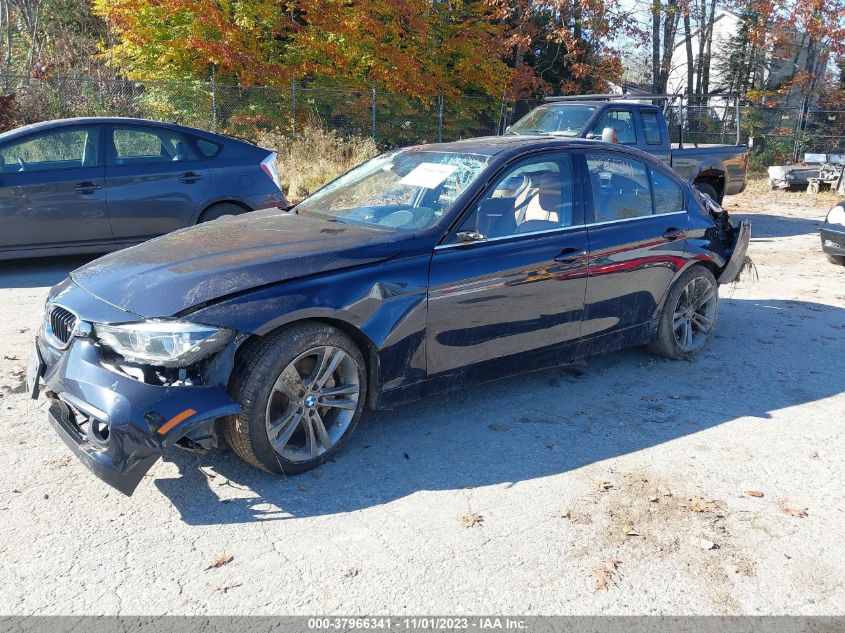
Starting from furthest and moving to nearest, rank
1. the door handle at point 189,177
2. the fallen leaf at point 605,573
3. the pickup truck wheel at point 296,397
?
the door handle at point 189,177 < the pickup truck wheel at point 296,397 < the fallen leaf at point 605,573

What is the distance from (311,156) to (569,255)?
1169cm

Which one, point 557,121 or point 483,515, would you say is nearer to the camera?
point 483,515

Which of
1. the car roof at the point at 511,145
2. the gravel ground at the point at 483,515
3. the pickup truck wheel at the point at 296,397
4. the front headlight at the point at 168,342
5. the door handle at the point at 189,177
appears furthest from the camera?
the door handle at the point at 189,177

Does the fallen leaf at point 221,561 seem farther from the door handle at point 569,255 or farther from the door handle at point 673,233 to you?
the door handle at point 673,233

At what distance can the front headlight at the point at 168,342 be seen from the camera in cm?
343

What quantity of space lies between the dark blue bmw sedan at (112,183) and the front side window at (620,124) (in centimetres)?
477

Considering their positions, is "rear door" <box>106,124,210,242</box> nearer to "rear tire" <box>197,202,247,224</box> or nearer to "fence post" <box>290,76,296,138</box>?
"rear tire" <box>197,202,247,224</box>

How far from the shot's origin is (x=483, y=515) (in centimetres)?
360

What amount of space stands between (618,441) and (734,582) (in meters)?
1.36

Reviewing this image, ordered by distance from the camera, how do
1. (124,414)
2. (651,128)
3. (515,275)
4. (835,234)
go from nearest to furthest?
(124,414)
(515,275)
(835,234)
(651,128)

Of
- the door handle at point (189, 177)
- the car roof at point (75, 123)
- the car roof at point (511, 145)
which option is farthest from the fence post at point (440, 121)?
the car roof at point (511, 145)

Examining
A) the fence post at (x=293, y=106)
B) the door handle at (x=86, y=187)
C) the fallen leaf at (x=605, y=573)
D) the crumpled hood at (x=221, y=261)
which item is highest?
the fence post at (x=293, y=106)

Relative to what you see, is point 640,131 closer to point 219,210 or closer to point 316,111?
point 219,210

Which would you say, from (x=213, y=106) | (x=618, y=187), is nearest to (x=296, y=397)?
(x=618, y=187)
